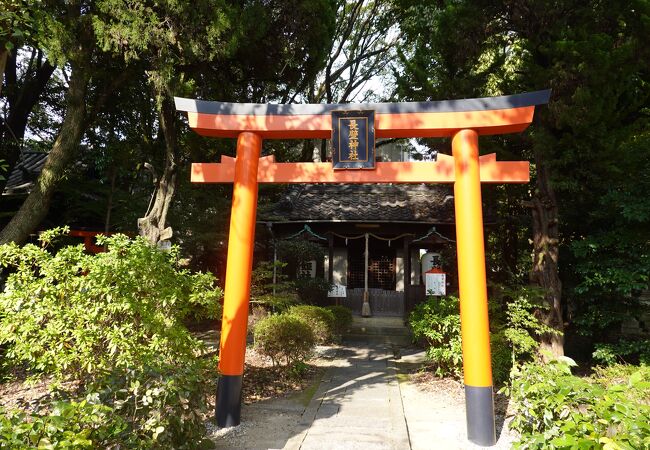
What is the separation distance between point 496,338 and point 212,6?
7788mm

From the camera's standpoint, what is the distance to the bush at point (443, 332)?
6.16 meters

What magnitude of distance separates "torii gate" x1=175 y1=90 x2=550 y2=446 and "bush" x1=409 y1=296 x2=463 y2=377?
1.63 m

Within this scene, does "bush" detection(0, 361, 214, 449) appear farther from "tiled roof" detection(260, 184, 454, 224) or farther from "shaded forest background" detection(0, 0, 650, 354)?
"tiled roof" detection(260, 184, 454, 224)

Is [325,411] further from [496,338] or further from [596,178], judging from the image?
[596,178]

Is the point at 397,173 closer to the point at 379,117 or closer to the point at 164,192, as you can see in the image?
the point at 379,117

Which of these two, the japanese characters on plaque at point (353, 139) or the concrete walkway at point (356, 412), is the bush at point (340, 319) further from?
the japanese characters on plaque at point (353, 139)

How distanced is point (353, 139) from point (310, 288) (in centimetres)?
795

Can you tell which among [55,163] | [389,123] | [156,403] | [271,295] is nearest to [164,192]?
[55,163]

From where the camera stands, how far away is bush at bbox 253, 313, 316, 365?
651 centimetres

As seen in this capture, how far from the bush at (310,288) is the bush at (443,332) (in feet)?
16.7

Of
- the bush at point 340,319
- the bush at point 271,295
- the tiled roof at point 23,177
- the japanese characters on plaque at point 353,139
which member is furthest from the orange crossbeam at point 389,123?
the tiled roof at point 23,177

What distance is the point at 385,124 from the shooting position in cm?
515

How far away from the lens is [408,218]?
13656 millimetres

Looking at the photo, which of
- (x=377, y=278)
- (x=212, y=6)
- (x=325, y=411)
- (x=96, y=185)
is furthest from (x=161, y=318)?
(x=377, y=278)
